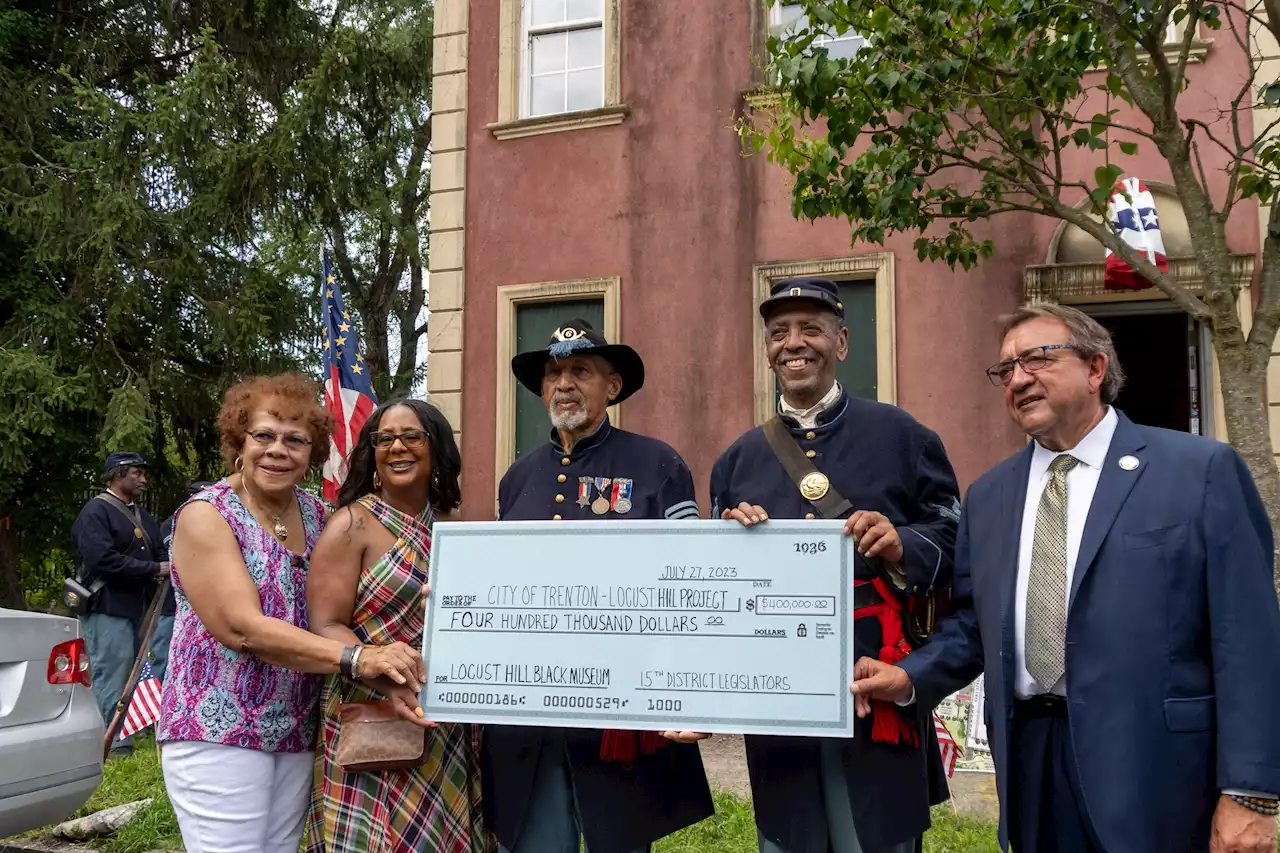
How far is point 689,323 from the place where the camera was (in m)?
10.6

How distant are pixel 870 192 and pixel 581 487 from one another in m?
4.89

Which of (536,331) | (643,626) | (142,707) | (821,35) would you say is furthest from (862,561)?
(536,331)

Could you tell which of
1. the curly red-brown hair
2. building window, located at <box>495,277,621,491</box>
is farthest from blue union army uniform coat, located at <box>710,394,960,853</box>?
building window, located at <box>495,277,621,491</box>

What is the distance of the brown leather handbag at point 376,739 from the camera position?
10.4 ft

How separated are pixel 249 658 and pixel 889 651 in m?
1.87

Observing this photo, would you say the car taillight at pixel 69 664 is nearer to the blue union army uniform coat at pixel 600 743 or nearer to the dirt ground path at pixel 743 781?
the blue union army uniform coat at pixel 600 743

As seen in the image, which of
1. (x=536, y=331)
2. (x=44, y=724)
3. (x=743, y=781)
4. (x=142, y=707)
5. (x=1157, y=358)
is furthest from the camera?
(x=536, y=331)

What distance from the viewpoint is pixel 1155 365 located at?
10789 mm

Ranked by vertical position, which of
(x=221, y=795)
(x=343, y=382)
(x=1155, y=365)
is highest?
(x=1155, y=365)

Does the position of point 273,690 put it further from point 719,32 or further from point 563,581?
point 719,32

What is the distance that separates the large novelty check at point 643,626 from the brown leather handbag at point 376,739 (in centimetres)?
9

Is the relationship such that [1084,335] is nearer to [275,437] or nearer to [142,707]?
[275,437]

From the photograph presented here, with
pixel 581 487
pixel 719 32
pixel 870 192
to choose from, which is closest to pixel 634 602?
pixel 581 487

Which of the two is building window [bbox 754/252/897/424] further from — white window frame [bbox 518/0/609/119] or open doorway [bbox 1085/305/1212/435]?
white window frame [bbox 518/0/609/119]
